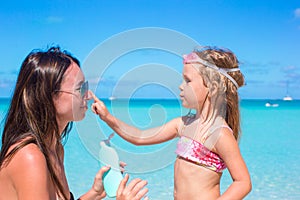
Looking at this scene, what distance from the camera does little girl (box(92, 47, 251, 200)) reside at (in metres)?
2.60

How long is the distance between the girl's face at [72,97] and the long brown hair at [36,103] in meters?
0.03

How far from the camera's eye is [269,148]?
571 inches

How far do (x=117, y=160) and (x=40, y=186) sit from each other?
1.07 feet

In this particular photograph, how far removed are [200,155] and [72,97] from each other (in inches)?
41.7

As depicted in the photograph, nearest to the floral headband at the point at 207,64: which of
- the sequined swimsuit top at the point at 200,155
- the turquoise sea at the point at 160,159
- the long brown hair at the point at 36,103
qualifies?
the turquoise sea at the point at 160,159

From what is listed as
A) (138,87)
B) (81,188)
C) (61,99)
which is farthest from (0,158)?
(81,188)

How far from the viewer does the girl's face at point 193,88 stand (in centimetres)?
258

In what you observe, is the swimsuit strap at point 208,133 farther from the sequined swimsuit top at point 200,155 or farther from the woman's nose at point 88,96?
the woman's nose at point 88,96

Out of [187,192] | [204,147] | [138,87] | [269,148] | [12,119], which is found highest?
[138,87]

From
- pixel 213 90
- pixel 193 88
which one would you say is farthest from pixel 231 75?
pixel 193 88

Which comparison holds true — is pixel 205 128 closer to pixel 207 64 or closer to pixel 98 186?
pixel 207 64

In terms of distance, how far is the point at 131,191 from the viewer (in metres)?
1.72

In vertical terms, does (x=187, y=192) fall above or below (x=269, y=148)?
above

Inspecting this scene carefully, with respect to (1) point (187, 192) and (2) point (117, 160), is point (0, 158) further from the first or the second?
(1) point (187, 192)
